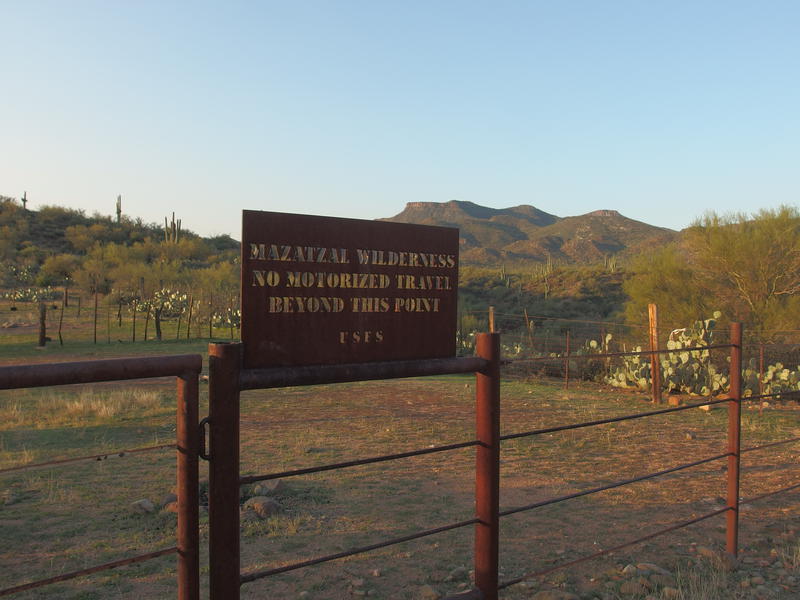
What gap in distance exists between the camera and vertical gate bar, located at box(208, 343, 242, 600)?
6.98ft

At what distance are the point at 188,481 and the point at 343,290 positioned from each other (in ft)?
2.94

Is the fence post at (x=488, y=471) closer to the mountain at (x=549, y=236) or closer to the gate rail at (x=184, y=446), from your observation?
the gate rail at (x=184, y=446)

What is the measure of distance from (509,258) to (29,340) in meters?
61.0

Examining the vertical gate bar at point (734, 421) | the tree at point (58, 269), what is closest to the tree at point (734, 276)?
the vertical gate bar at point (734, 421)

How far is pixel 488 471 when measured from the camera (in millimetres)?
2822

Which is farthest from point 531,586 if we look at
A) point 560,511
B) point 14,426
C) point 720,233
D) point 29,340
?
point 29,340

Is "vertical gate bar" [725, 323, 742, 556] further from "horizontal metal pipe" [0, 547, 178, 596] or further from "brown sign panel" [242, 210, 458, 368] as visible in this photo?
"horizontal metal pipe" [0, 547, 178, 596]

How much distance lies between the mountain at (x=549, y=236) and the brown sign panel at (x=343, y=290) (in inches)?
2592

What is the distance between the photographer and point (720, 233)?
1659 cm

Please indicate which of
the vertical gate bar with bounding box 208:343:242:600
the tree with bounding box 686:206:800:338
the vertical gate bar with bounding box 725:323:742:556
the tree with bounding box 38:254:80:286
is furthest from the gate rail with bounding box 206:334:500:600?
the tree with bounding box 38:254:80:286

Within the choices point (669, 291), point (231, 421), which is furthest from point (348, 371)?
point (669, 291)

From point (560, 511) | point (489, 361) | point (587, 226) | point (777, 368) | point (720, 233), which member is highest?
point (587, 226)

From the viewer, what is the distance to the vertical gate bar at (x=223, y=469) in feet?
6.98

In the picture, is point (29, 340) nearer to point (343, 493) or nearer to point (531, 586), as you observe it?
point (343, 493)
